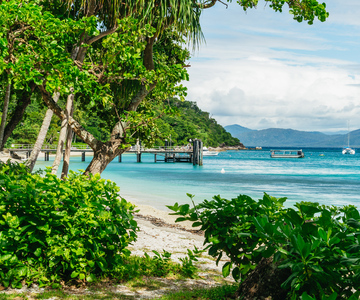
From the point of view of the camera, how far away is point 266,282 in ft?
8.68

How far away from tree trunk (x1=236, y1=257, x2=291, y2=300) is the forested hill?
315ft

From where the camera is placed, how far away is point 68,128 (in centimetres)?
652

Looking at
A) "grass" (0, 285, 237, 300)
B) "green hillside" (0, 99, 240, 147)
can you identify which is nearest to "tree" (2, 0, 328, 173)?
"green hillside" (0, 99, 240, 147)

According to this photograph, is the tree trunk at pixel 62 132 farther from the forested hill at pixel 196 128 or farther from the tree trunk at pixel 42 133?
the forested hill at pixel 196 128

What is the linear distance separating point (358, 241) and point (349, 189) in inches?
1195

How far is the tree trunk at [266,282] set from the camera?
260 centimetres

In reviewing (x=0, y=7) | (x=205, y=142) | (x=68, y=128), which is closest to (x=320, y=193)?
(x=68, y=128)

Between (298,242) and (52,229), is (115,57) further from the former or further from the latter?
(298,242)

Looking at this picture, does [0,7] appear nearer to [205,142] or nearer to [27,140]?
[27,140]

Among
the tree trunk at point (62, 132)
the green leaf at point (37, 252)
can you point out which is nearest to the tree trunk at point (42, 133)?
the tree trunk at point (62, 132)

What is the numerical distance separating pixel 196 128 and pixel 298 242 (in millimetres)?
124877

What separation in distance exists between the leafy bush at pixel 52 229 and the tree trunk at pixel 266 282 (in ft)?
4.39

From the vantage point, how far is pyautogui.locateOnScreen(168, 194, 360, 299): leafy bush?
205 centimetres

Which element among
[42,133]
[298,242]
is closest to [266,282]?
[298,242]
